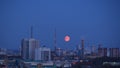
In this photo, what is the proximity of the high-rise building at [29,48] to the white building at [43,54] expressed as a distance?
233 millimetres

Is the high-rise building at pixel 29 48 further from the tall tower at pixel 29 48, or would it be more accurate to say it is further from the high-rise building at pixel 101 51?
the high-rise building at pixel 101 51

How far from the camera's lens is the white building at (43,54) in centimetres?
1132

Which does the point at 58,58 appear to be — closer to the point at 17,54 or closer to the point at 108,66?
the point at 17,54

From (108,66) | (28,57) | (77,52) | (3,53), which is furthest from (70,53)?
(108,66)

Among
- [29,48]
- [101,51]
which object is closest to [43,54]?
[29,48]

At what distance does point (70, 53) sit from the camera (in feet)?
35.2

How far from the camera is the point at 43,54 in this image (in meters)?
11.8

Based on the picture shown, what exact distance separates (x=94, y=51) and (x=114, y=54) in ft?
8.07

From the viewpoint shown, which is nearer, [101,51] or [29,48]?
[101,51]

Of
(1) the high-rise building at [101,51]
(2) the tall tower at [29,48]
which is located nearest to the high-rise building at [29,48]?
(2) the tall tower at [29,48]

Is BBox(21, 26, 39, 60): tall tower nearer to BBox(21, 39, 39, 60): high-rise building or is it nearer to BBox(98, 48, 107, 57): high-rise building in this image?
BBox(21, 39, 39, 60): high-rise building

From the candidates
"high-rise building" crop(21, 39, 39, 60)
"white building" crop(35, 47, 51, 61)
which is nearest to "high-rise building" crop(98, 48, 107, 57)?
"white building" crop(35, 47, 51, 61)

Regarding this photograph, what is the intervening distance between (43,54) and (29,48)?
0.72 meters

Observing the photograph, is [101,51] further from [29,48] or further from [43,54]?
[29,48]
